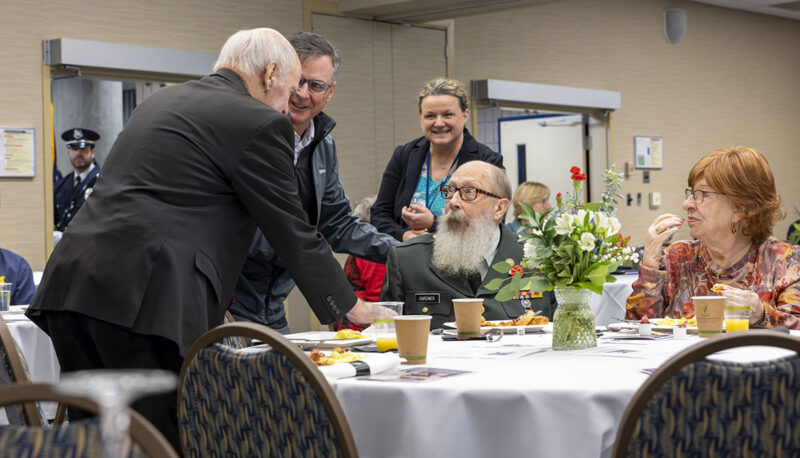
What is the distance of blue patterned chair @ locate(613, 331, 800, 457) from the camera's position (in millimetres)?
1341

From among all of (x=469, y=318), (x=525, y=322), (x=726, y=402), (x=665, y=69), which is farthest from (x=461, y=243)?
(x=665, y=69)

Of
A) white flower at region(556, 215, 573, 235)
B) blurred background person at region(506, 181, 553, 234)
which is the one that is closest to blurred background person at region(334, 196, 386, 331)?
white flower at region(556, 215, 573, 235)

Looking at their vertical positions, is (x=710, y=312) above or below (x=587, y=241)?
below

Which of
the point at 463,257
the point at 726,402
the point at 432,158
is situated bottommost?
the point at 726,402

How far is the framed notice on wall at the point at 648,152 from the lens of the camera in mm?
10812

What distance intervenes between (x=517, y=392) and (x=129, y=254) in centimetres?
100

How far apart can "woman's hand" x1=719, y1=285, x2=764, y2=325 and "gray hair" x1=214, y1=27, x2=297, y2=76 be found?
1.39m

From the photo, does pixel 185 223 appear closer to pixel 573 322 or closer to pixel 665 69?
pixel 573 322

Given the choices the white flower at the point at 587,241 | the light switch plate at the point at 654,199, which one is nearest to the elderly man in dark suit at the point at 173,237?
the white flower at the point at 587,241

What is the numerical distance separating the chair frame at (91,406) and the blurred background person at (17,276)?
4343mm

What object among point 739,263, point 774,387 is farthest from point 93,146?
point 774,387

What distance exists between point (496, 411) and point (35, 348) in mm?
3134

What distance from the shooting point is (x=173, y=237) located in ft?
7.61

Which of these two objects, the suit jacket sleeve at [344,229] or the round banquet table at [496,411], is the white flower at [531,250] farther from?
the suit jacket sleeve at [344,229]
